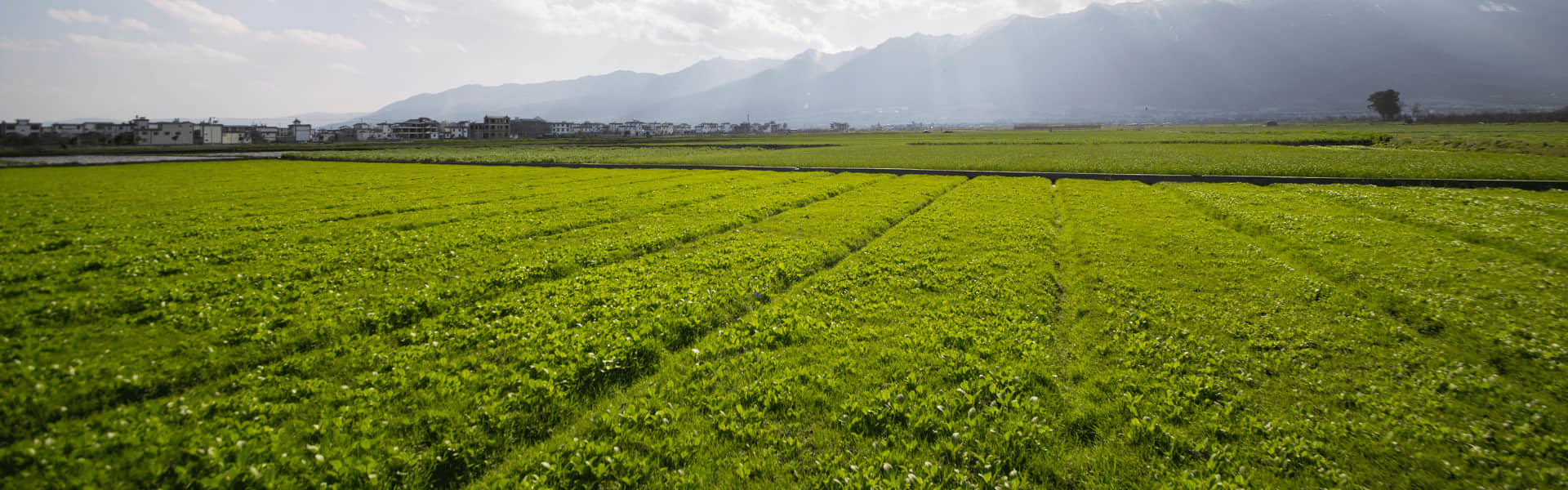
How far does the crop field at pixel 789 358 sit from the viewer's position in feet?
19.8

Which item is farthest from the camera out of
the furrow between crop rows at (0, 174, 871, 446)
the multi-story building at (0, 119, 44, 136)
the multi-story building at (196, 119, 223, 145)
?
the multi-story building at (196, 119, 223, 145)

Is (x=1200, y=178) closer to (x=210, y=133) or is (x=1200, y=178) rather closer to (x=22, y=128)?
(x=22, y=128)

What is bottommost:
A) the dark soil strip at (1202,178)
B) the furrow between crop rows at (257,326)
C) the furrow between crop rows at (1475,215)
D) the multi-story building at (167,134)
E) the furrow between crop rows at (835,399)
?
the furrow between crop rows at (835,399)

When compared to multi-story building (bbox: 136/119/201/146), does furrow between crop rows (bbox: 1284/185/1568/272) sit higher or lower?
lower

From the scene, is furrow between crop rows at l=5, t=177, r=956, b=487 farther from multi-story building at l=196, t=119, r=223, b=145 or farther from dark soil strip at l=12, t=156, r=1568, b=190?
multi-story building at l=196, t=119, r=223, b=145

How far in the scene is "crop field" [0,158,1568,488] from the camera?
6.03 meters

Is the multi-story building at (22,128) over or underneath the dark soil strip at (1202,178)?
over

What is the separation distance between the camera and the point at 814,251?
53.4ft

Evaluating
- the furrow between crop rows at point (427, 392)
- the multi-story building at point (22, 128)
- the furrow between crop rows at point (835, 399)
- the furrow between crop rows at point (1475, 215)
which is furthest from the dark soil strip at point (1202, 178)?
the multi-story building at point (22, 128)

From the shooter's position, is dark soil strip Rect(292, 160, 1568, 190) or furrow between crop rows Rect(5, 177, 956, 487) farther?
dark soil strip Rect(292, 160, 1568, 190)

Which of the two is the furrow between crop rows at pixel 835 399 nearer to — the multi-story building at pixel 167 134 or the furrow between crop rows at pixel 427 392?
the furrow between crop rows at pixel 427 392

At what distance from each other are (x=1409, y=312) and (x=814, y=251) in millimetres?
12509

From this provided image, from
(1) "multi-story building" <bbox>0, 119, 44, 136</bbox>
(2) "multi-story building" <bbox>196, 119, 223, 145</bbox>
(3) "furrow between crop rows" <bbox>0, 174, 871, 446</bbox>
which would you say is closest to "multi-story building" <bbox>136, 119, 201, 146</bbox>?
(2) "multi-story building" <bbox>196, 119, 223, 145</bbox>

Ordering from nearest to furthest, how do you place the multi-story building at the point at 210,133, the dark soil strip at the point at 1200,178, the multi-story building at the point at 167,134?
the dark soil strip at the point at 1200,178
the multi-story building at the point at 167,134
the multi-story building at the point at 210,133
